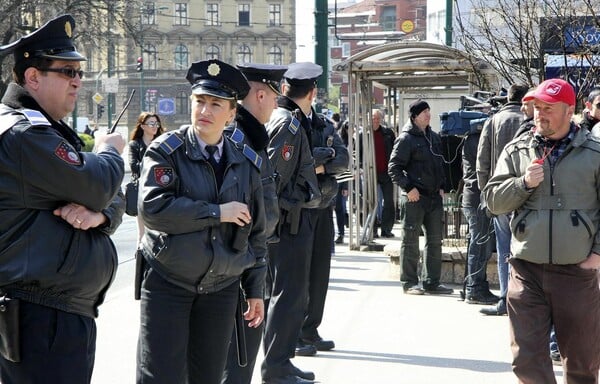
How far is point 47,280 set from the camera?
401 cm

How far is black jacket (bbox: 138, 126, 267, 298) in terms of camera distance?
4793 mm

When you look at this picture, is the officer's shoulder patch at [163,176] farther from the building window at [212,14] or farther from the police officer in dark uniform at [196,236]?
the building window at [212,14]

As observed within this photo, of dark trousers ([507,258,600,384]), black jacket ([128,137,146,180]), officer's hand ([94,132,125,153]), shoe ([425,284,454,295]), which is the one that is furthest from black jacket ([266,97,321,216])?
shoe ([425,284,454,295])

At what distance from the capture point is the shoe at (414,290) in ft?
37.1

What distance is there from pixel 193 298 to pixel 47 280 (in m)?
1.02

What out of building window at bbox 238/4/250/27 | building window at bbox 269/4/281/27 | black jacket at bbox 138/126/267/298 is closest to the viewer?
black jacket at bbox 138/126/267/298

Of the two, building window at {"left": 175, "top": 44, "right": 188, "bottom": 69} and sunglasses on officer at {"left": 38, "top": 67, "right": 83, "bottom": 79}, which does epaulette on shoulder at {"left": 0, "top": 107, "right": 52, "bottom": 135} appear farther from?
building window at {"left": 175, "top": 44, "right": 188, "bottom": 69}

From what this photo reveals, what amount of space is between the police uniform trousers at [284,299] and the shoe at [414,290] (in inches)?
165

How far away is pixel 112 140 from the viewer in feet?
14.6

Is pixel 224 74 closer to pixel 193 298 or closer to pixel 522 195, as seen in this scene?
pixel 193 298

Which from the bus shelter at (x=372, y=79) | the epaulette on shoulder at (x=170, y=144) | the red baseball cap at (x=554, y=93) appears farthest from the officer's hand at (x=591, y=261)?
the bus shelter at (x=372, y=79)

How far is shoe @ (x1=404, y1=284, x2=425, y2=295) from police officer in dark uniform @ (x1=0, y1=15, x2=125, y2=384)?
290 inches

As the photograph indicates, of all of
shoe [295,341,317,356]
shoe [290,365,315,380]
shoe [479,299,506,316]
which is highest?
shoe [290,365,315,380]

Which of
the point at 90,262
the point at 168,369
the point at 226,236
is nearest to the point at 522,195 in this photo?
the point at 226,236
